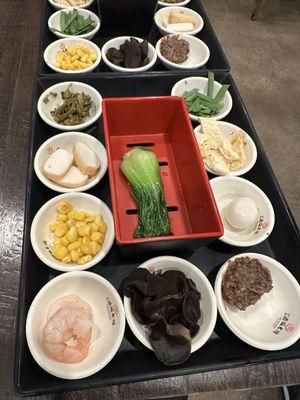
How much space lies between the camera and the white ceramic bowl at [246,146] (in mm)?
1351

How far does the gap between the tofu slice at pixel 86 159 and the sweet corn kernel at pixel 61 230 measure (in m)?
0.24

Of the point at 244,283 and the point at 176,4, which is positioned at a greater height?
the point at 176,4

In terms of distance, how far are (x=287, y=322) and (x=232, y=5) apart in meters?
3.62

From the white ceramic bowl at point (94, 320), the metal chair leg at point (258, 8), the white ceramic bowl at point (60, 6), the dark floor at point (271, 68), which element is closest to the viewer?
the white ceramic bowl at point (94, 320)

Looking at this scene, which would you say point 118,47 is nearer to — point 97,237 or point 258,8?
point 97,237

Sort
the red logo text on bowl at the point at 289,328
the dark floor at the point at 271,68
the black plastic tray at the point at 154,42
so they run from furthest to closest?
the dark floor at the point at 271,68, the black plastic tray at the point at 154,42, the red logo text on bowl at the point at 289,328

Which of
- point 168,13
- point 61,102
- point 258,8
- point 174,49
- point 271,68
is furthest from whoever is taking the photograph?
point 258,8

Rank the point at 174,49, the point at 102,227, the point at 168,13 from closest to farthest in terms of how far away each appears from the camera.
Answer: the point at 102,227 < the point at 174,49 < the point at 168,13

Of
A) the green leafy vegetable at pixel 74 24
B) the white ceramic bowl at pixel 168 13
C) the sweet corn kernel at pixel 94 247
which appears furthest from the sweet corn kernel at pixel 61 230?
the white ceramic bowl at pixel 168 13

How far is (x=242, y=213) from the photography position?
1174 millimetres

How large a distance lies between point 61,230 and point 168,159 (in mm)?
555

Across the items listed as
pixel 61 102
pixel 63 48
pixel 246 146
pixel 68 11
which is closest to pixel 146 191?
pixel 246 146

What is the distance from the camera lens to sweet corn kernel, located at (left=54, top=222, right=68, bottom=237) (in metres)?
1.14

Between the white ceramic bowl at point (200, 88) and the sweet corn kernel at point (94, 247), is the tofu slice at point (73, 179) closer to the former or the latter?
the sweet corn kernel at point (94, 247)
